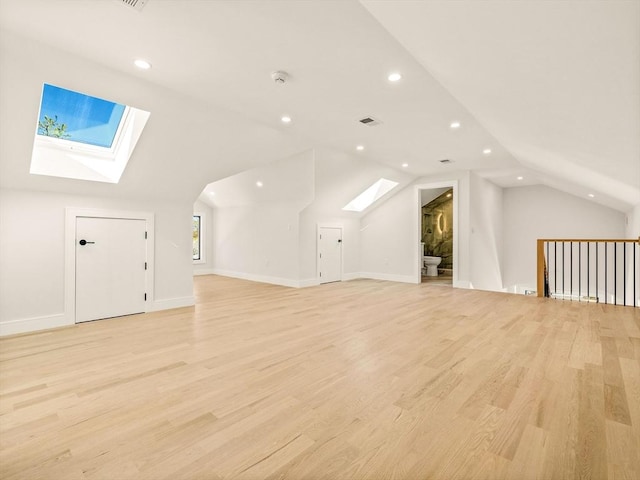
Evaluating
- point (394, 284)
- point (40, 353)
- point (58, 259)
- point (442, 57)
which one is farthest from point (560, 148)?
point (58, 259)

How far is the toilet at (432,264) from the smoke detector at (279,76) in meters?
7.66

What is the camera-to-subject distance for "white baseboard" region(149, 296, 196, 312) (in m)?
4.80

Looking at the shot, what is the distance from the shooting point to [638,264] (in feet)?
19.3

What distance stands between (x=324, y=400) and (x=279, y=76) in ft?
9.38

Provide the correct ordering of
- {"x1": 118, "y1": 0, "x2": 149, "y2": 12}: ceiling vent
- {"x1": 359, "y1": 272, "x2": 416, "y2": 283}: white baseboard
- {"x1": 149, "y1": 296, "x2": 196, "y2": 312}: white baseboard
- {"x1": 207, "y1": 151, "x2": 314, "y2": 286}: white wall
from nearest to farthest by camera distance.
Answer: {"x1": 118, "y1": 0, "x2": 149, "y2": 12}: ceiling vent
{"x1": 149, "y1": 296, "x2": 196, "y2": 312}: white baseboard
{"x1": 207, "y1": 151, "x2": 314, "y2": 286}: white wall
{"x1": 359, "y1": 272, "x2": 416, "y2": 283}: white baseboard

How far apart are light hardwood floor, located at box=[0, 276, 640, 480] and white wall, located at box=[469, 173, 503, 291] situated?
3.17m

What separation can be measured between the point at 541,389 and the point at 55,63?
4803 millimetres

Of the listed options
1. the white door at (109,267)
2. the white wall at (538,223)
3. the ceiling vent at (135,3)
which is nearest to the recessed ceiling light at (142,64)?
the ceiling vent at (135,3)

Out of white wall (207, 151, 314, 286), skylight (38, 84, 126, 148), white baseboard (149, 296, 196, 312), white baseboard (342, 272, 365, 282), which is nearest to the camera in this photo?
skylight (38, 84, 126, 148)

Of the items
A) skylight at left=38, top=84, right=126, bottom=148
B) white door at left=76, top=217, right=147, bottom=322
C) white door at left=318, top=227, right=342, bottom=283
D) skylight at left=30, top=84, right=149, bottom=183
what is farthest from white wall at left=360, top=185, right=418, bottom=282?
skylight at left=38, top=84, right=126, bottom=148

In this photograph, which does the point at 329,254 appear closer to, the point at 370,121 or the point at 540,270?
the point at 370,121

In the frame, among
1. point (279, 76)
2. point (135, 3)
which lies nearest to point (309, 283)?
point (279, 76)

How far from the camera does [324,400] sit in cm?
211

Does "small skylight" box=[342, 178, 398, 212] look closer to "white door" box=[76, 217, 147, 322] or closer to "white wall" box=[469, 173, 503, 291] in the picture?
"white wall" box=[469, 173, 503, 291]
